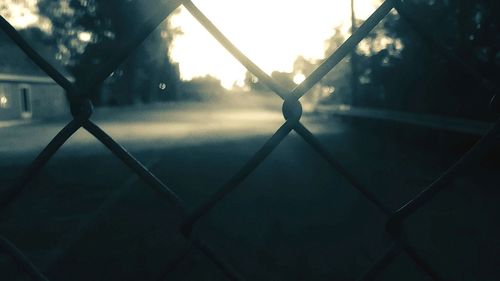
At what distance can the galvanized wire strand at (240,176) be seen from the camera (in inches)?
29.1

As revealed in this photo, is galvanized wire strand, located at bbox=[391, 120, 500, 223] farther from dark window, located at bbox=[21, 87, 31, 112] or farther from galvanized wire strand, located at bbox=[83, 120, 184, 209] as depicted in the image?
dark window, located at bbox=[21, 87, 31, 112]

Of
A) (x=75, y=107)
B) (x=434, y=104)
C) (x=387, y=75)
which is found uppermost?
(x=387, y=75)

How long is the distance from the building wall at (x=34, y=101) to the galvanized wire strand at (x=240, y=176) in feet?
83.9

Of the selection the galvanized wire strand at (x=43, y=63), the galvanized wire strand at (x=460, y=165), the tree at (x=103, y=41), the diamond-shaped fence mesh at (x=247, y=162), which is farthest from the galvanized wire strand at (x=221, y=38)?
the tree at (x=103, y=41)

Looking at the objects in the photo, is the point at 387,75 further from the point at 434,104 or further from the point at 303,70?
the point at 303,70

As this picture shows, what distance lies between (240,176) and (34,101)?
28.8m

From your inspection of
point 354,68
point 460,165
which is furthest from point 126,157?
point 354,68

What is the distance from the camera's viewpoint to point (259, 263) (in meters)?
3.31

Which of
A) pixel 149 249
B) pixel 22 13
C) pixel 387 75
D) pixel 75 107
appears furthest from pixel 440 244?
pixel 22 13

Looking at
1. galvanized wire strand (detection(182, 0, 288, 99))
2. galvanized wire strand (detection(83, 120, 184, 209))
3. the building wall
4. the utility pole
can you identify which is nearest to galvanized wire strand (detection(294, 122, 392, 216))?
galvanized wire strand (detection(182, 0, 288, 99))

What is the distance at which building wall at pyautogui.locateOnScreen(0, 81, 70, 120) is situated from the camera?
2253cm

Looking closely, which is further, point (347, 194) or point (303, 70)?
point (303, 70)

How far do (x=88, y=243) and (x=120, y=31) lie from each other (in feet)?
142

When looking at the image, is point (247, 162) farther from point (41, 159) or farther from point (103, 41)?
point (103, 41)
